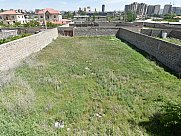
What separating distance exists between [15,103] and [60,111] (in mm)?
1407

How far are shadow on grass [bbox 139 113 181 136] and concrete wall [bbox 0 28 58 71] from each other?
6.88 metres

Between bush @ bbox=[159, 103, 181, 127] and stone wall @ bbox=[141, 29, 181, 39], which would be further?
stone wall @ bbox=[141, 29, 181, 39]

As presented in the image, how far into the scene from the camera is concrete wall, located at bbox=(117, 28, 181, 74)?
8.96 m

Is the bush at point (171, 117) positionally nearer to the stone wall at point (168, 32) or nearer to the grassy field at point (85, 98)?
the grassy field at point (85, 98)

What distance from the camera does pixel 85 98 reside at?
19.0 ft

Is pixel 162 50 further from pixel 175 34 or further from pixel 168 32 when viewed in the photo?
pixel 168 32

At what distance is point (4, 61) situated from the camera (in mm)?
8594

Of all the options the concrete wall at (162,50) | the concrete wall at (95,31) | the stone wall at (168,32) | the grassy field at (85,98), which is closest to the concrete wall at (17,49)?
the grassy field at (85,98)

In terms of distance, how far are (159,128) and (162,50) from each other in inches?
292

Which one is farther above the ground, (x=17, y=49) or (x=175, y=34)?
(x=17, y=49)

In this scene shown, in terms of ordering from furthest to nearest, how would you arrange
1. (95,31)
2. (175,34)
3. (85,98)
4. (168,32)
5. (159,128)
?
1. (95,31)
2. (168,32)
3. (175,34)
4. (85,98)
5. (159,128)

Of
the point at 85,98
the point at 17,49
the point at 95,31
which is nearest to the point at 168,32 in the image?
the point at 95,31

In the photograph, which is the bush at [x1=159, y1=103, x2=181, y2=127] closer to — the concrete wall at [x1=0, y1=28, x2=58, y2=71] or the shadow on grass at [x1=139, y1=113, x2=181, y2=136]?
the shadow on grass at [x1=139, y1=113, x2=181, y2=136]

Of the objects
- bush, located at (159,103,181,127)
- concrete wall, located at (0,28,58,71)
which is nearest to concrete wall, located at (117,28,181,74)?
bush, located at (159,103,181,127)
